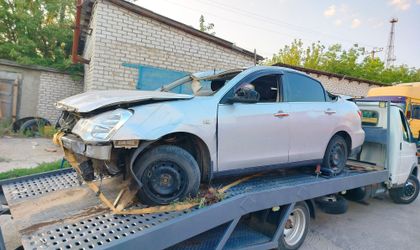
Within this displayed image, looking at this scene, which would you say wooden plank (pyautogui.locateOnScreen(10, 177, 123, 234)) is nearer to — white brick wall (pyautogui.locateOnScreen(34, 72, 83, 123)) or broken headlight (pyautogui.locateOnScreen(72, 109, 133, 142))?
broken headlight (pyautogui.locateOnScreen(72, 109, 133, 142))

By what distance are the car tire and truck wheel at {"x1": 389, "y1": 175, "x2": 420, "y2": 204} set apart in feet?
8.23

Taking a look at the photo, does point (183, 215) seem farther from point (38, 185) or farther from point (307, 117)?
point (307, 117)

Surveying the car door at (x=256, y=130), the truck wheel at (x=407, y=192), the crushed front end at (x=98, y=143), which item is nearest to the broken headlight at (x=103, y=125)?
the crushed front end at (x=98, y=143)

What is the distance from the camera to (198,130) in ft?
8.65

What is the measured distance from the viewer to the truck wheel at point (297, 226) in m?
3.40

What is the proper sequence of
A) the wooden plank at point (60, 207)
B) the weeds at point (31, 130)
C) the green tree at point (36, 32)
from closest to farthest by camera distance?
the wooden plank at point (60, 207) → the weeds at point (31, 130) → the green tree at point (36, 32)

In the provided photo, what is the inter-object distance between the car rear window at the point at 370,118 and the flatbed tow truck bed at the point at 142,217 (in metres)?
2.14

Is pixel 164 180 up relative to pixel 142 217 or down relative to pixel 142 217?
up

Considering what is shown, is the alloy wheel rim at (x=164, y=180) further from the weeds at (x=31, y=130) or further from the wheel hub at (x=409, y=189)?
the weeds at (x=31, y=130)

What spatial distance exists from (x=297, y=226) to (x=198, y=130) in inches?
80.4

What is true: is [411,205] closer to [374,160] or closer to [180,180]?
[374,160]

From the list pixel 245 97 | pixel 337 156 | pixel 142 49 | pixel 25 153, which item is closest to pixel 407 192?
pixel 337 156

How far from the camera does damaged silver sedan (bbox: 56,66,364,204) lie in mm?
2359

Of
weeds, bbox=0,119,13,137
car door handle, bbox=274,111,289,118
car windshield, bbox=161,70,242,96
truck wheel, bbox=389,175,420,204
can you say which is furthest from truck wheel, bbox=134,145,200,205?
weeds, bbox=0,119,13,137
